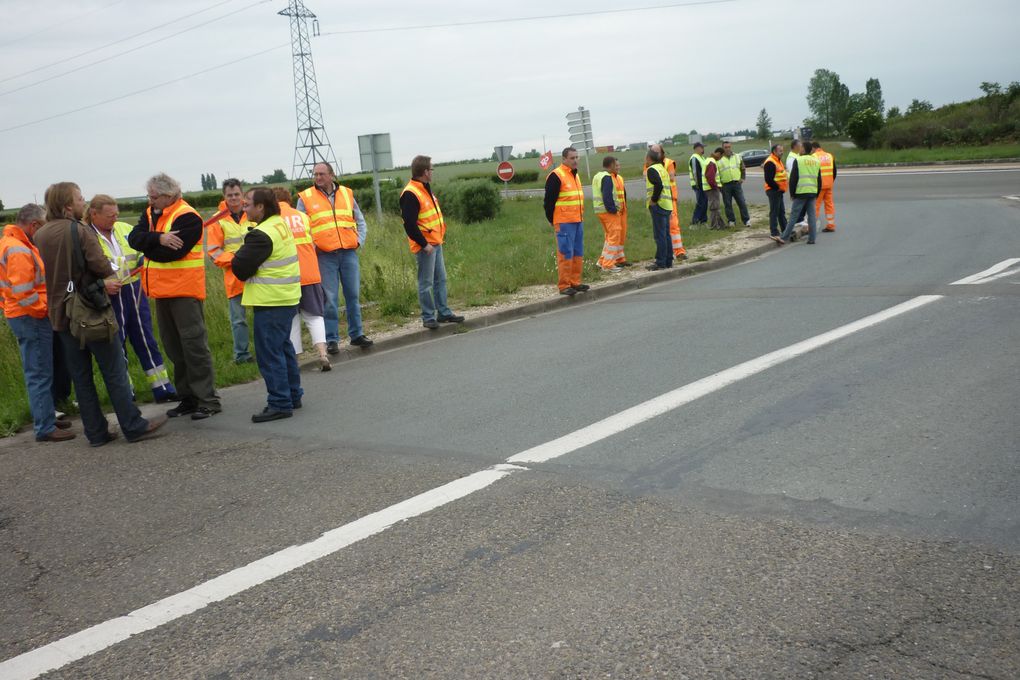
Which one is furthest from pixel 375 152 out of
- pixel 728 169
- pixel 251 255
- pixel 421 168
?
pixel 251 255

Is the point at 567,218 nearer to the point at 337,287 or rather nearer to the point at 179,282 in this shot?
the point at 337,287

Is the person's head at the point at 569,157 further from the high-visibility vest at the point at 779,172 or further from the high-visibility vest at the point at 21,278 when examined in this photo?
the high-visibility vest at the point at 21,278

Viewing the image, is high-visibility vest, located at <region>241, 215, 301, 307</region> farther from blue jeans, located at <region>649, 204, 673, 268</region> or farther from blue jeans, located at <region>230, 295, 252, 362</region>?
blue jeans, located at <region>649, 204, 673, 268</region>

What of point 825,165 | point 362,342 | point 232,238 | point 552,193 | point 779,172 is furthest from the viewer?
point 825,165

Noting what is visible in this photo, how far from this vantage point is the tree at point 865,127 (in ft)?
163

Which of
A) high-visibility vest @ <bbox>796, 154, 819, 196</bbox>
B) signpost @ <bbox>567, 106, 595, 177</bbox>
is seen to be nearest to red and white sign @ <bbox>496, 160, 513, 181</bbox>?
signpost @ <bbox>567, 106, 595, 177</bbox>

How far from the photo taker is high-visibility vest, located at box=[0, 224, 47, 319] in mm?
8328

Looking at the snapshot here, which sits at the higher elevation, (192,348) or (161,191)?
(161,191)

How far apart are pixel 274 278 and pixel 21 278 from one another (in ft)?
7.16

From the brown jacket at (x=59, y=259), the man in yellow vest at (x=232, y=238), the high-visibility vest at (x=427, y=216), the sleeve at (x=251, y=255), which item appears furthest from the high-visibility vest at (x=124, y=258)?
the high-visibility vest at (x=427, y=216)

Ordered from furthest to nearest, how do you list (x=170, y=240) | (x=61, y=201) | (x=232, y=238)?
(x=232, y=238) < (x=170, y=240) < (x=61, y=201)

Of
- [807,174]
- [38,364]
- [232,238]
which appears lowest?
[38,364]

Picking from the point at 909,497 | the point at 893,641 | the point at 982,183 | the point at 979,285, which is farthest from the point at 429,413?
the point at 982,183

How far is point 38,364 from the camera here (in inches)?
331
